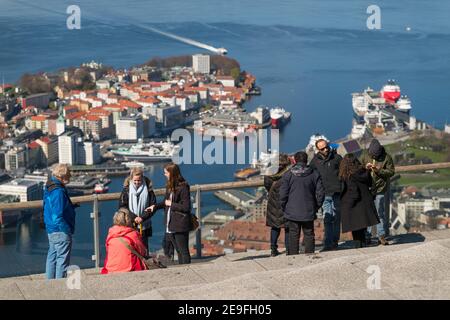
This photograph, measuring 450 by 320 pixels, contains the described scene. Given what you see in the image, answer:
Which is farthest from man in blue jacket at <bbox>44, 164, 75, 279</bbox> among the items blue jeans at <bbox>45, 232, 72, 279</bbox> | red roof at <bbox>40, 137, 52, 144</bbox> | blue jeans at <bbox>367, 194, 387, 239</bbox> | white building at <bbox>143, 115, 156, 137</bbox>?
white building at <bbox>143, 115, 156, 137</bbox>

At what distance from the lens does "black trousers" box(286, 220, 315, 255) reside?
2799 mm

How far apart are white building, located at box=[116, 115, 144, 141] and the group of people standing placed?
61.4 ft

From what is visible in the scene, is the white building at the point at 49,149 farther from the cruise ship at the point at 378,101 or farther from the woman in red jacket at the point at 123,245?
the woman in red jacket at the point at 123,245

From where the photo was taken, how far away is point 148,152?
18359mm

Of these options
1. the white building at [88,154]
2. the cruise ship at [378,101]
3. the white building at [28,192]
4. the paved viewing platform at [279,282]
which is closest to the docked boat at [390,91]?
the cruise ship at [378,101]

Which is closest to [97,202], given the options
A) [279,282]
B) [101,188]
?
[279,282]

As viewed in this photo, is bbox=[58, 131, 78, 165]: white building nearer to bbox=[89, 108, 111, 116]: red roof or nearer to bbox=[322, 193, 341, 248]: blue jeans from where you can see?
bbox=[89, 108, 111, 116]: red roof

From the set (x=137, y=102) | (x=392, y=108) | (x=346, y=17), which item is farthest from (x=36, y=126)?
(x=346, y=17)

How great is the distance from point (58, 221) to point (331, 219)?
0.94m

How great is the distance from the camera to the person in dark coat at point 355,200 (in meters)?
2.87

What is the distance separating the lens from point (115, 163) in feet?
57.6

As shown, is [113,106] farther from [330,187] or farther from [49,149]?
[330,187]

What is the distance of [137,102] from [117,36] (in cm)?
645

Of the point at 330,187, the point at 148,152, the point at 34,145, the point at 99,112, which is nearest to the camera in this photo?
the point at 330,187
